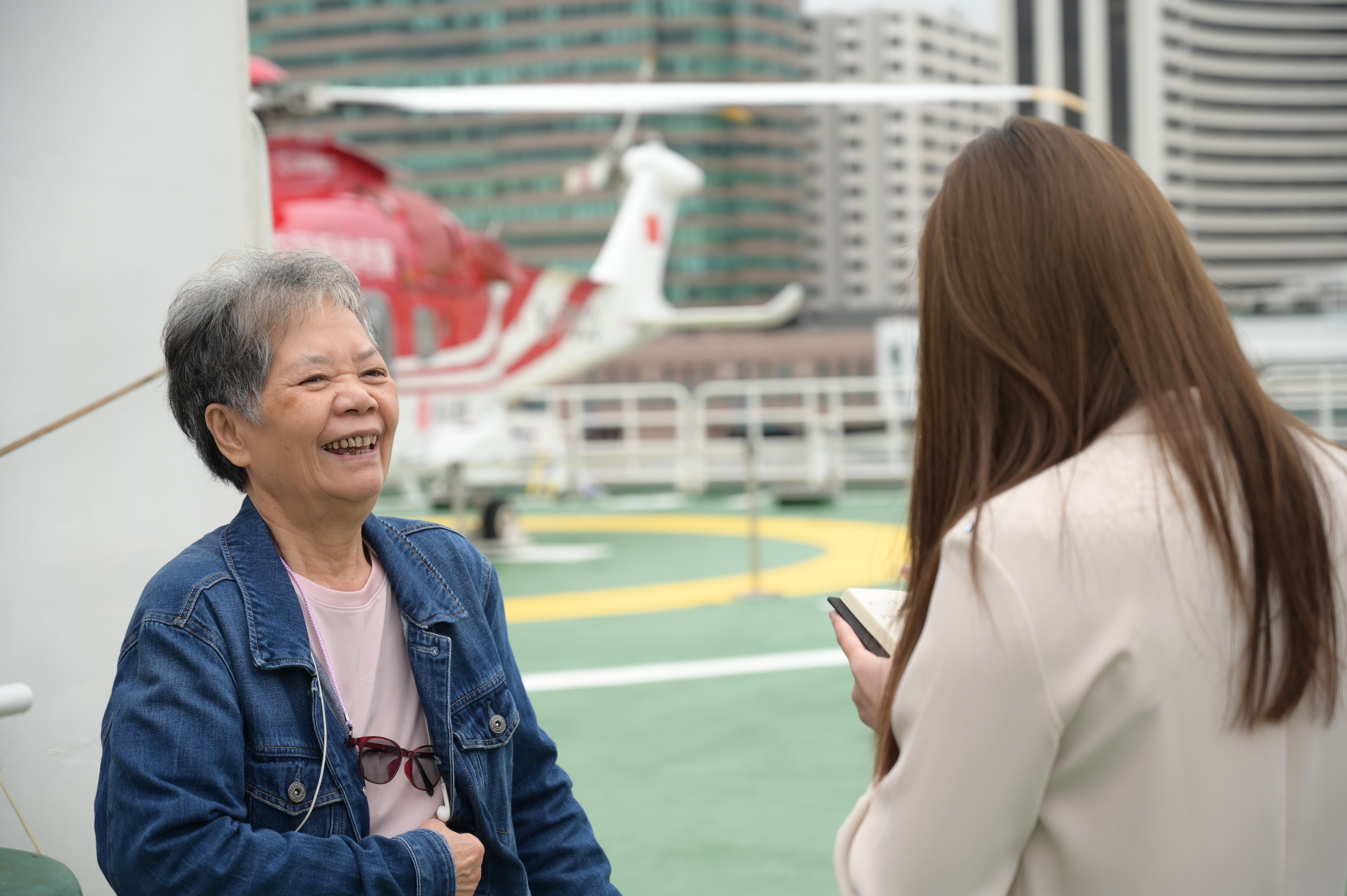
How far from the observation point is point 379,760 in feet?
4.81

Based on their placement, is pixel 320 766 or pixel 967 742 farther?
pixel 320 766

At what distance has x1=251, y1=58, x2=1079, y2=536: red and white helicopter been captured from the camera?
302 inches

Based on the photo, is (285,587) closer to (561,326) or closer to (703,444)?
(561,326)

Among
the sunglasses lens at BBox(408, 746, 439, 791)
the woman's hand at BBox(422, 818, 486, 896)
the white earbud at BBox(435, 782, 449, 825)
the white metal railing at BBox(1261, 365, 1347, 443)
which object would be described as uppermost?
the sunglasses lens at BBox(408, 746, 439, 791)

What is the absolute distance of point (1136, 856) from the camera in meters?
1.01

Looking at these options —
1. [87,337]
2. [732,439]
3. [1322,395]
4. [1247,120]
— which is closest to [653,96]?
[87,337]

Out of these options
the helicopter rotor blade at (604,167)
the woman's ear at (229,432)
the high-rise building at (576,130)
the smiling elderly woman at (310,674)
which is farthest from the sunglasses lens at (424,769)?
the high-rise building at (576,130)

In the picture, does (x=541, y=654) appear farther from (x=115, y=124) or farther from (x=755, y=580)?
(x=115, y=124)

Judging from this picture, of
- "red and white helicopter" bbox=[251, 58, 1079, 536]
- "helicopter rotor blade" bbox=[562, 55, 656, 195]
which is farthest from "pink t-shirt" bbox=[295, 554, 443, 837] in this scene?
"helicopter rotor blade" bbox=[562, 55, 656, 195]

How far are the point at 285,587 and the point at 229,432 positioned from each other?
0.81 feet

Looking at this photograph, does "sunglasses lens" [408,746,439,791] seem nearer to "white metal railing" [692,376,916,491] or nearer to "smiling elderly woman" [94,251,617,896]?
"smiling elderly woman" [94,251,617,896]

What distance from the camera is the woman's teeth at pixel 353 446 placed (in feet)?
5.05

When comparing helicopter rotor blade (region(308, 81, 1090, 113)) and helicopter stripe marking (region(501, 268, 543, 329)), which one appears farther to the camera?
helicopter stripe marking (region(501, 268, 543, 329))

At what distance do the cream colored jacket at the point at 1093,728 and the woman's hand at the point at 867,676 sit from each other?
0.14 meters
